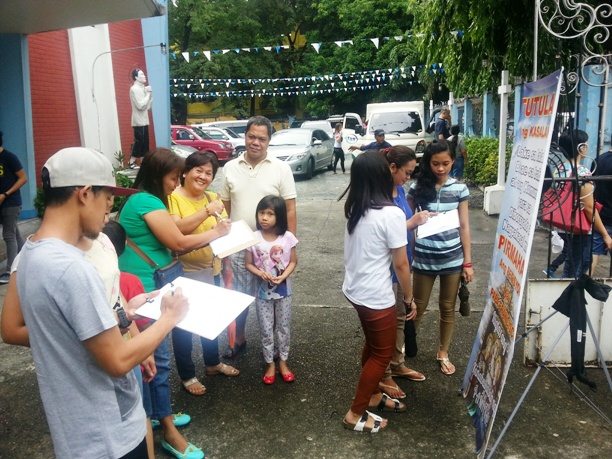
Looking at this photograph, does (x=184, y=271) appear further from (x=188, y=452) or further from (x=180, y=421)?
(x=188, y=452)

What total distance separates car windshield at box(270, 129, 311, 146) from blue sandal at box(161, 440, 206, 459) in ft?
42.9

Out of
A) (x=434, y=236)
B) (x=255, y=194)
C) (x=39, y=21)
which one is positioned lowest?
(x=434, y=236)

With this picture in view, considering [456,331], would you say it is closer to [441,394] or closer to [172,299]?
[441,394]

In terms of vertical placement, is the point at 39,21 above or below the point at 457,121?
above

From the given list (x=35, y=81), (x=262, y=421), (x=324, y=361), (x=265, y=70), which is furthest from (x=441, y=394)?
(x=265, y=70)

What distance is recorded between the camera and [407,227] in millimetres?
3475

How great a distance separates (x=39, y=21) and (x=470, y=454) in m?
7.66

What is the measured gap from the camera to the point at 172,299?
1821 millimetres

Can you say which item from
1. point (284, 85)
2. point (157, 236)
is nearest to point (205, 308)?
point (157, 236)

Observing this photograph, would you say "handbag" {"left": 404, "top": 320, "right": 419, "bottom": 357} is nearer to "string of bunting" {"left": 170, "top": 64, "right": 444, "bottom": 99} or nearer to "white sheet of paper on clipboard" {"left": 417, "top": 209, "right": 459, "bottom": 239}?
"white sheet of paper on clipboard" {"left": 417, "top": 209, "right": 459, "bottom": 239}

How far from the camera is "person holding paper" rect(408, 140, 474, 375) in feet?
12.0

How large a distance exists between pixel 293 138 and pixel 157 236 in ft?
43.4

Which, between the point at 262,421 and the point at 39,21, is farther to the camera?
the point at 39,21

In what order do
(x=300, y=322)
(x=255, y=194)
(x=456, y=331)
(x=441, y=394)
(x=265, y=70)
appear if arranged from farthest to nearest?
(x=265, y=70) < (x=300, y=322) < (x=456, y=331) < (x=255, y=194) < (x=441, y=394)
